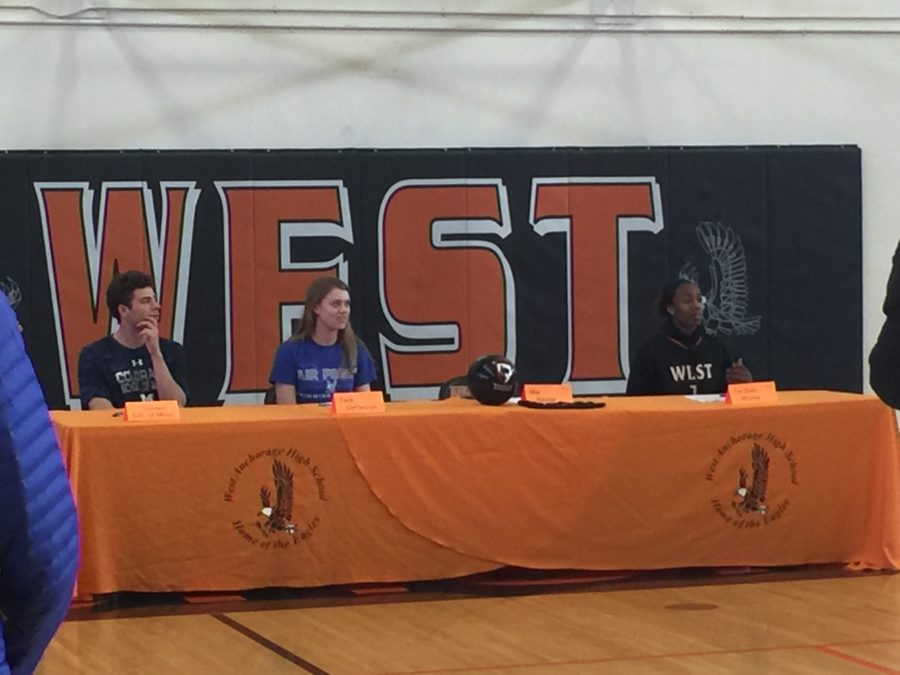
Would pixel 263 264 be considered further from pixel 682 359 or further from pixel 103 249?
pixel 682 359

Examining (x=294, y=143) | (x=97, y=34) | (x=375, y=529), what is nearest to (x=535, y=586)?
(x=375, y=529)

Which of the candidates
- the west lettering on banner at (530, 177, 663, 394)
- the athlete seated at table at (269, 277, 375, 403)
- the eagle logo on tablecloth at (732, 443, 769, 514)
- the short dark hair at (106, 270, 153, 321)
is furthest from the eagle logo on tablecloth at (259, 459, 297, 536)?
the west lettering on banner at (530, 177, 663, 394)

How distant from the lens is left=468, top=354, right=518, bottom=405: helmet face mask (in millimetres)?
6066

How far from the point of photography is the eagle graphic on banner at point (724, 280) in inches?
349

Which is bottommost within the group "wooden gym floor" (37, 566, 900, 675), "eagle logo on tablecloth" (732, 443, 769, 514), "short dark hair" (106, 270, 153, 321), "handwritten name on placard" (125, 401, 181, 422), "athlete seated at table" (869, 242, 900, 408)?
"wooden gym floor" (37, 566, 900, 675)

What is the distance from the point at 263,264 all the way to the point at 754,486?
3.29 metres

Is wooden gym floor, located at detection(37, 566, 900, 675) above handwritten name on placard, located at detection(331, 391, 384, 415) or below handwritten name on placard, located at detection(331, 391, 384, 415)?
below

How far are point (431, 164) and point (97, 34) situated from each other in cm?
194

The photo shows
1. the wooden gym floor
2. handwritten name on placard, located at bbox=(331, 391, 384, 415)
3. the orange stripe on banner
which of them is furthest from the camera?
handwritten name on placard, located at bbox=(331, 391, 384, 415)

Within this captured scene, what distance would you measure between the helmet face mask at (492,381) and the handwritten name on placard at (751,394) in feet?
2.96

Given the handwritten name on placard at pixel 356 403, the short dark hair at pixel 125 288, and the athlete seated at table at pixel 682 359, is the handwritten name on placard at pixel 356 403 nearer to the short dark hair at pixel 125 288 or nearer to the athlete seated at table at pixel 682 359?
the short dark hair at pixel 125 288

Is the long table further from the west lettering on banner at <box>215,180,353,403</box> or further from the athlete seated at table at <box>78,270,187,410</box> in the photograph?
the west lettering on banner at <box>215,180,353,403</box>

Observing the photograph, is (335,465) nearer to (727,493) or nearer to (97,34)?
(727,493)

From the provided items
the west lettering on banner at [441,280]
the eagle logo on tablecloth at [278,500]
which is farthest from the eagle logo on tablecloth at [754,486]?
the west lettering on banner at [441,280]
